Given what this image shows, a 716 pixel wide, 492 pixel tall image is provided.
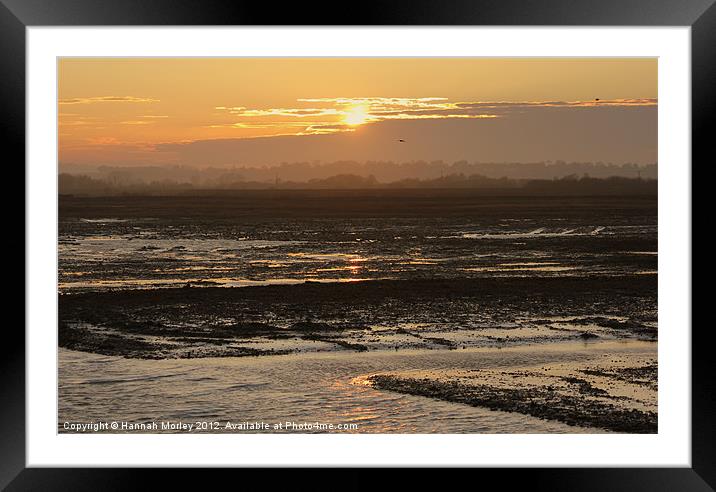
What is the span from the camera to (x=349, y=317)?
10.5 meters

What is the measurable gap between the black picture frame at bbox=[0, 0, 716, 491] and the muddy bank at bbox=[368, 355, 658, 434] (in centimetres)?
295

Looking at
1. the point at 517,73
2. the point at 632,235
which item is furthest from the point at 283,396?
the point at 517,73

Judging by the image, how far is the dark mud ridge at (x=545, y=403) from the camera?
5.92m

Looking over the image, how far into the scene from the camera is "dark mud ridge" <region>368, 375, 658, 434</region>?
233 inches

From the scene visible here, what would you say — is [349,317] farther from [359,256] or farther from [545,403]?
[359,256]

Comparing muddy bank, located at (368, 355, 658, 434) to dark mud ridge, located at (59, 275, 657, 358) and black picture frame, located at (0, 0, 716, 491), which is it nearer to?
dark mud ridge, located at (59, 275, 657, 358)

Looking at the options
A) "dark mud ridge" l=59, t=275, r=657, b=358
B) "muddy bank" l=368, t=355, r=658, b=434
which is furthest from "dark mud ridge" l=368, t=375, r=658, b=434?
"dark mud ridge" l=59, t=275, r=657, b=358

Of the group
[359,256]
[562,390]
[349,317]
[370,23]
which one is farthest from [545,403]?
[359,256]

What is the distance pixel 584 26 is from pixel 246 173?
3851cm

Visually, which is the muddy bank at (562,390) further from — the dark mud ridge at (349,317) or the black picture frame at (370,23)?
the black picture frame at (370,23)

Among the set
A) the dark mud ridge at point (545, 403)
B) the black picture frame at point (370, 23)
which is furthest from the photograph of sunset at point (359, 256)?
the black picture frame at point (370, 23)

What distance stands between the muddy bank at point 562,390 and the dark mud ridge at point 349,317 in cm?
133
